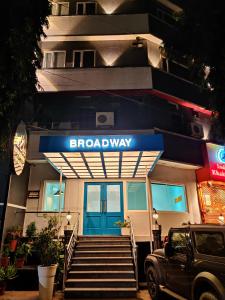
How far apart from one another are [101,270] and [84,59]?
1108 centimetres

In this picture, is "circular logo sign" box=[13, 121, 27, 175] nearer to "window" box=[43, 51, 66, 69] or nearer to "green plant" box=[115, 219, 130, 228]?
"green plant" box=[115, 219, 130, 228]

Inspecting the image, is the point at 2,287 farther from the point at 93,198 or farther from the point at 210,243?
the point at 210,243

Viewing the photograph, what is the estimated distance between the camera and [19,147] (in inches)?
264

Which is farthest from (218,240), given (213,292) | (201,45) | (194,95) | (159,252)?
(194,95)

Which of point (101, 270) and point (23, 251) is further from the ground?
point (23, 251)

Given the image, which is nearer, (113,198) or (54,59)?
(113,198)

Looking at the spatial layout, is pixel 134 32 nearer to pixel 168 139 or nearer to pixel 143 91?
pixel 143 91

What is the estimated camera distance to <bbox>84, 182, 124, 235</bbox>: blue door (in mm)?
10812

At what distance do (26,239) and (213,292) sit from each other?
287 inches

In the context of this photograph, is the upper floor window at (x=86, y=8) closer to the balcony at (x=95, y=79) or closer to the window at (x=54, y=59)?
the window at (x=54, y=59)

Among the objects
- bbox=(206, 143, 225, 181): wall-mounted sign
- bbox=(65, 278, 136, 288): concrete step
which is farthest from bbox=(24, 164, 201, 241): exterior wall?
bbox=(65, 278, 136, 288): concrete step

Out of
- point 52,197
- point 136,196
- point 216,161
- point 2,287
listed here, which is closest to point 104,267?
point 2,287

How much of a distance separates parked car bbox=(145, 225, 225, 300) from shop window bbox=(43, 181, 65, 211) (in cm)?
614

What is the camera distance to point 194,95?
1388 cm
